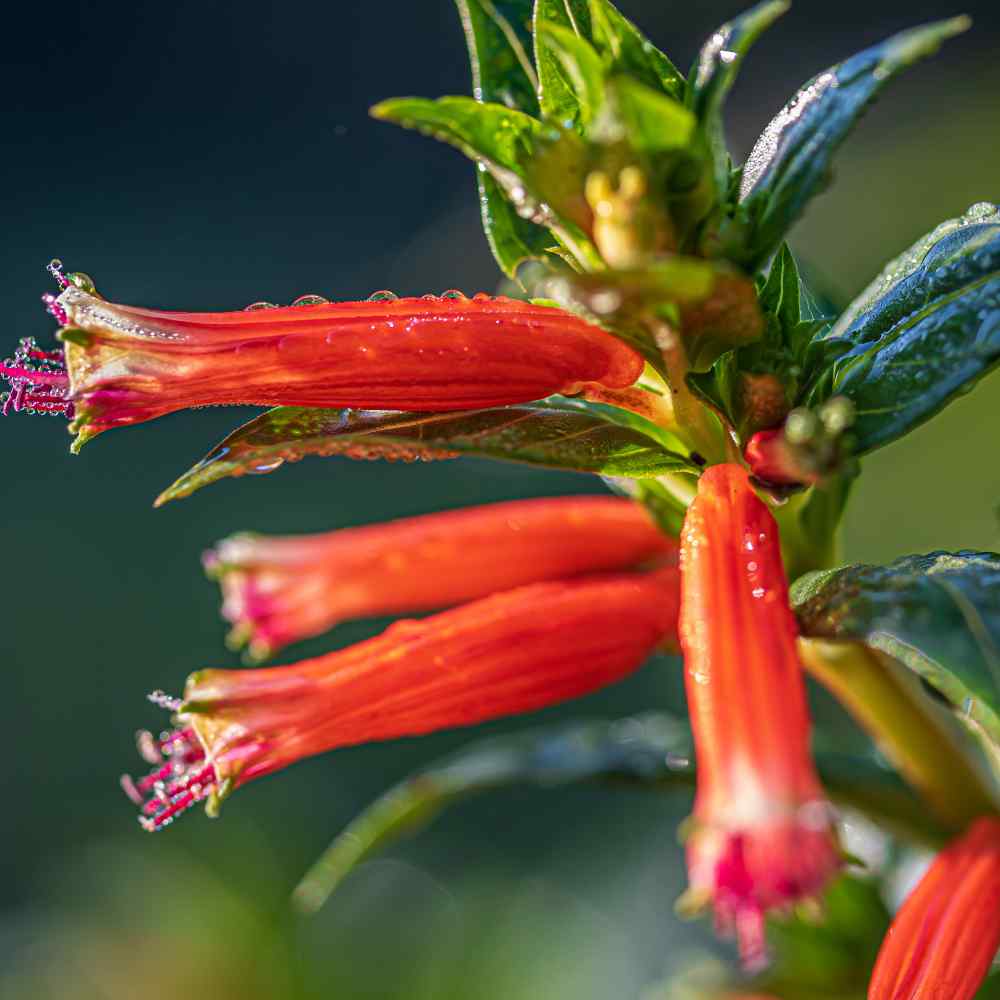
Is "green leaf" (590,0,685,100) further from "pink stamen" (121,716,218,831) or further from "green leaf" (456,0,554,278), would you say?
"pink stamen" (121,716,218,831)

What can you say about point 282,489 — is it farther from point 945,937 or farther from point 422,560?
point 945,937

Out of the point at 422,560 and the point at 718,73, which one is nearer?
Answer: the point at 718,73

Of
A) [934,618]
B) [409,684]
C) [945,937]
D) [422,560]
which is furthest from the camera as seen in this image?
[422,560]

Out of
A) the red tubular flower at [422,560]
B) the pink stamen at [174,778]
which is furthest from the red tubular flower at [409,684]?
the red tubular flower at [422,560]

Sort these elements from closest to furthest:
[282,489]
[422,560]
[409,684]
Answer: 1. [409,684]
2. [422,560]
3. [282,489]

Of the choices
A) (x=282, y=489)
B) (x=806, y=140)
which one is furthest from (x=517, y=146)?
(x=282, y=489)

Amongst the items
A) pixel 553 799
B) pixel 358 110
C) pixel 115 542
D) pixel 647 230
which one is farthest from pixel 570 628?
pixel 358 110

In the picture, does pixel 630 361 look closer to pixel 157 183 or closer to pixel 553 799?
pixel 553 799

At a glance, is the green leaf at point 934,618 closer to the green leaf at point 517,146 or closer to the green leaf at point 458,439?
the green leaf at point 458,439
